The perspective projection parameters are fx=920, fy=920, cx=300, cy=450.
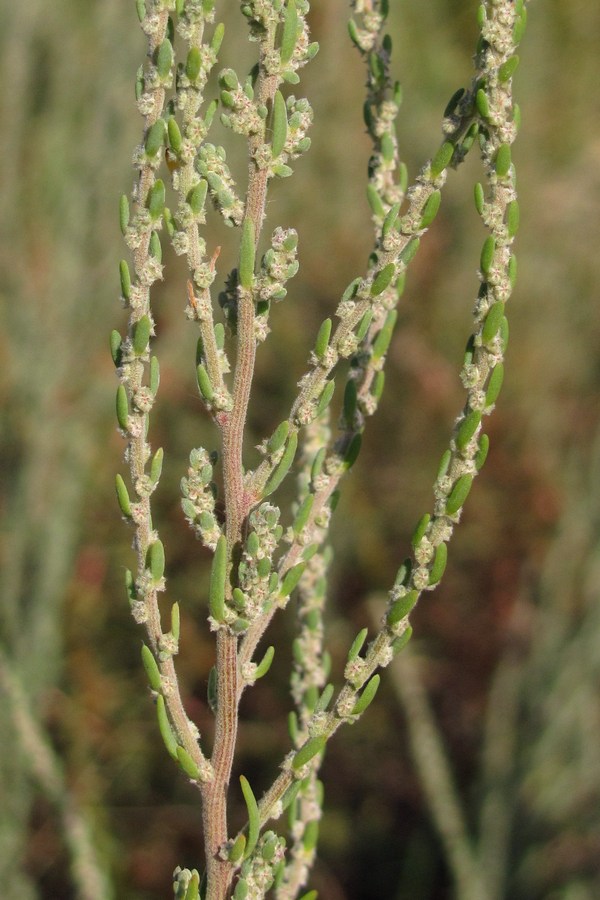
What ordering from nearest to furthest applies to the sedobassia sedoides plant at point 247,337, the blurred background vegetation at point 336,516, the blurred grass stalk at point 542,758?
the sedobassia sedoides plant at point 247,337
the blurred grass stalk at point 542,758
the blurred background vegetation at point 336,516

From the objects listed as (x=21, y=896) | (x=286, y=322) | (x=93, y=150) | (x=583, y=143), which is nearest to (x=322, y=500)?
Result: (x=21, y=896)

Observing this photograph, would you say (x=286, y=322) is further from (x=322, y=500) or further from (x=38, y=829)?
(x=322, y=500)

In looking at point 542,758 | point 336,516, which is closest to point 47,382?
point 336,516

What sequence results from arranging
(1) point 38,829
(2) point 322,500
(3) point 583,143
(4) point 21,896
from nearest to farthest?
(2) point 322,500 → (4) point 21,896 → (1) point 38,829 → (3) point 583,143

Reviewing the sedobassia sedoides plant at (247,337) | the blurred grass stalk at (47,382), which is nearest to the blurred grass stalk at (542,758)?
the blurred grass stalk at (47,382)

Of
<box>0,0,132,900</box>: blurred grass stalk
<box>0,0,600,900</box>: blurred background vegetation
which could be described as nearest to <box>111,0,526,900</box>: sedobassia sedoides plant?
<box>0,0,600,900</box>: blurred background vegetation

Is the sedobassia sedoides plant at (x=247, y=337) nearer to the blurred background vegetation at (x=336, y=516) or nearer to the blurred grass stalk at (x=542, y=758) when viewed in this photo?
the blurred background vegetation at (x=336, y=516)

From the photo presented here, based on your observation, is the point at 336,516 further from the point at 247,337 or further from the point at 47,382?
the point at 247,337
